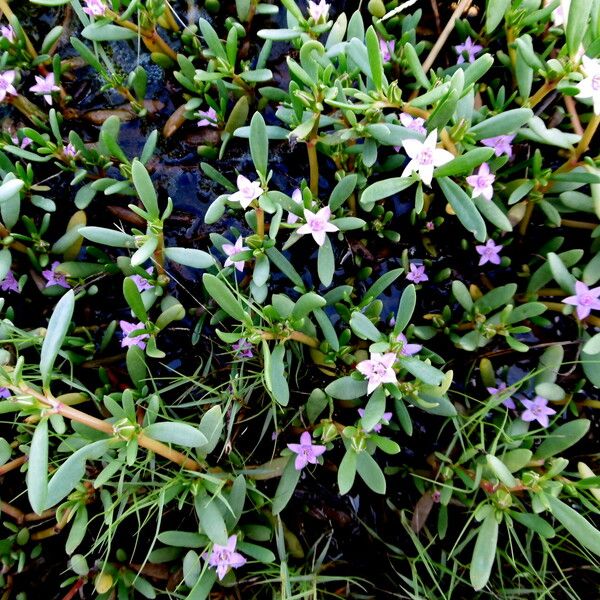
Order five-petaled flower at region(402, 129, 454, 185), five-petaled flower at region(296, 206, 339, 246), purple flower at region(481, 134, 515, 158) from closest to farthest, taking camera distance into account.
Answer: five-petaled flower at region(402, 129, 454, 185), five-petaled flower at region(296, 206, 339, 246), purple flower at region(481, 134, 515, 158)

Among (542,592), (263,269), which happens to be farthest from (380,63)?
(542,592)

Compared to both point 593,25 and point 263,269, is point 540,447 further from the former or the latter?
point 593,25

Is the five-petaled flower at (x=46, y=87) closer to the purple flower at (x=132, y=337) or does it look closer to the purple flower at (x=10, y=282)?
the purple flower at (x=10, y=282)

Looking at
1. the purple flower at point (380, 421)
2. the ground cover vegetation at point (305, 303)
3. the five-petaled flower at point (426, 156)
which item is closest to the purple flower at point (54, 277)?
the ground cover vegetation at point (305, 303)

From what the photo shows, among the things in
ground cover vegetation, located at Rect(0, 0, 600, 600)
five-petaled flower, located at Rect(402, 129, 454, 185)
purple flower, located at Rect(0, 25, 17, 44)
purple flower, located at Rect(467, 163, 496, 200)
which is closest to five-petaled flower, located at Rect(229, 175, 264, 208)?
ground cover vegetation, located at Rect(0, 0, 600, 600)

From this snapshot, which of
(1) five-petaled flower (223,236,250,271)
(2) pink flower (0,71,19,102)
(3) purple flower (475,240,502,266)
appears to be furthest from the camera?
(2) pink flower (0,71,19,102)

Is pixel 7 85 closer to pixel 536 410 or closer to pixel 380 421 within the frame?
pixel 380 421

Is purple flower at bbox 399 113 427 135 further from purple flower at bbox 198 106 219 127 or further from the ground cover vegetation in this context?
purple flower at bbox 198 106 219 127
